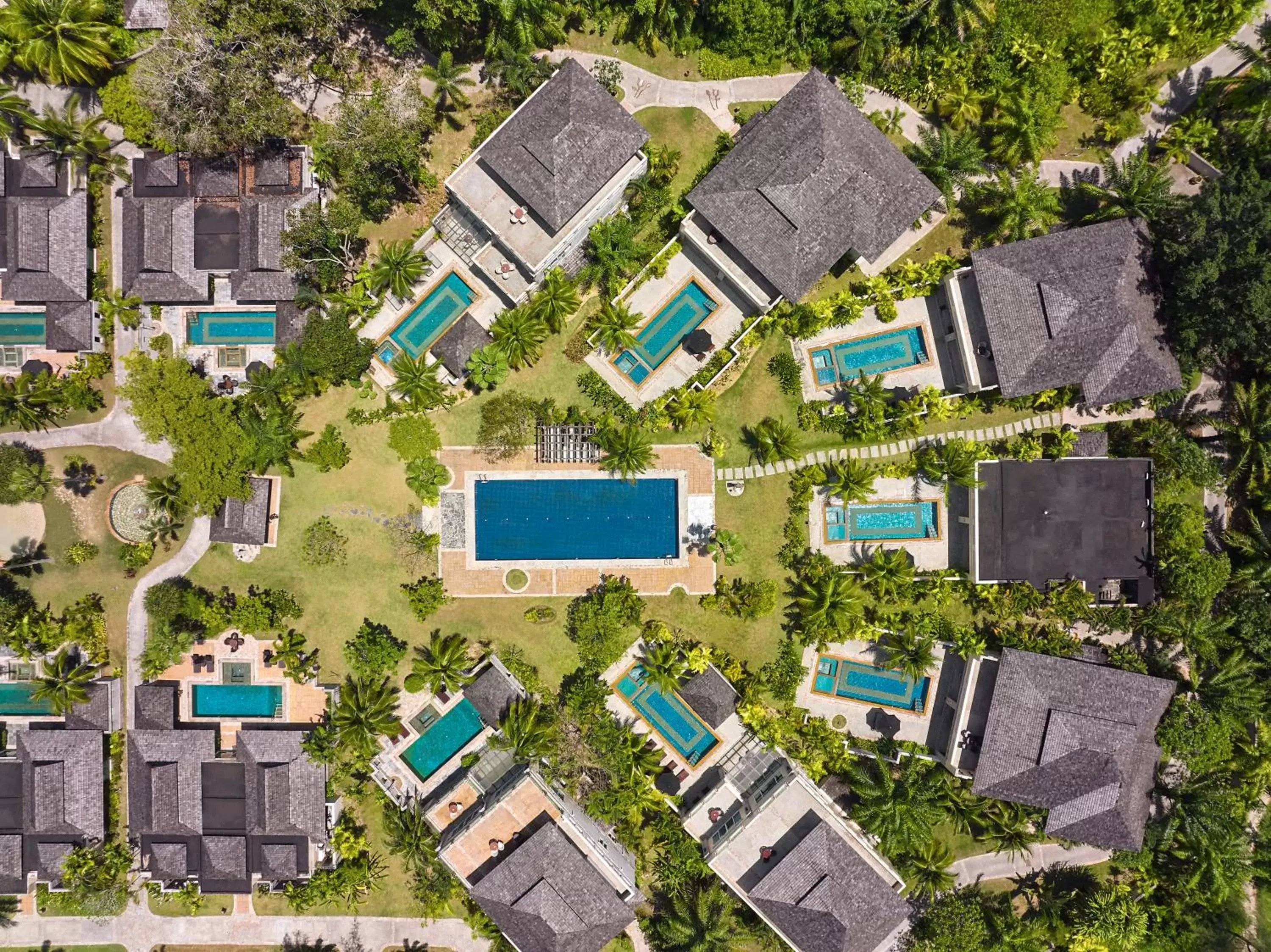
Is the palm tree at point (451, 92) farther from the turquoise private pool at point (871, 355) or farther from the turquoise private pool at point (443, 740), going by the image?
the turquoise private pool at point (443, 740)

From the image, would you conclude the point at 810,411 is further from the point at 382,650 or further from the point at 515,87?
the point at 382,650

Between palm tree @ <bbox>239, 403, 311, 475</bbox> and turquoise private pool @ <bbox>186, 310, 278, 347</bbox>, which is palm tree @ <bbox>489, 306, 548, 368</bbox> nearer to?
palm tree @ <bbox>239, 403, 311, 475</bbox>

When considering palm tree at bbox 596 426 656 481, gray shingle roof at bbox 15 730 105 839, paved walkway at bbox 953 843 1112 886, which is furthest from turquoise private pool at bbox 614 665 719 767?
gray shingle roof at bbox 15 730 105 839

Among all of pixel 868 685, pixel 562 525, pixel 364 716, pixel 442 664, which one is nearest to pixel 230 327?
pixel 562 525

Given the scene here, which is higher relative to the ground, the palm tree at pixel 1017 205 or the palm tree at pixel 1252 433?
the palm tree at pixel 1017 205

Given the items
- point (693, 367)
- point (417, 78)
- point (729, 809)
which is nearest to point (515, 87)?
point (417, 78)

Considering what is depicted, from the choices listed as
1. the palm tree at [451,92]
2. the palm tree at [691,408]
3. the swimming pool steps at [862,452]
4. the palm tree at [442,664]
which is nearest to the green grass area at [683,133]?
the palm tree at [451,92]

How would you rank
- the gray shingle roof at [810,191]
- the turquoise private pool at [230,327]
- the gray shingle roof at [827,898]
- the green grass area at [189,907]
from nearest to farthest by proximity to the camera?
the gray shingle roof at [827,898], the gray shingle roof at [810,191], the turquoise private pool at [230,327], the green grass area at [189,907]
